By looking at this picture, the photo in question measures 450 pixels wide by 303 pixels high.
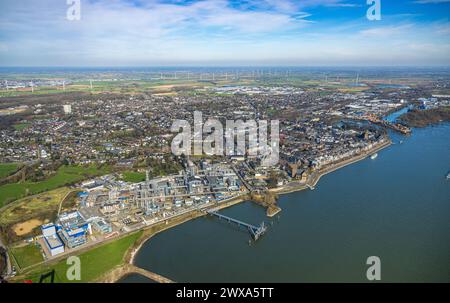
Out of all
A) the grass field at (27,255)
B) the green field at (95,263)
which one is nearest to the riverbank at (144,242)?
the green field at (95,263)

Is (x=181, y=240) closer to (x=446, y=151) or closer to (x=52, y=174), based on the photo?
(x=52, y=174)

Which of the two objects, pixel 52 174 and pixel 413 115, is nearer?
pixel 52 174

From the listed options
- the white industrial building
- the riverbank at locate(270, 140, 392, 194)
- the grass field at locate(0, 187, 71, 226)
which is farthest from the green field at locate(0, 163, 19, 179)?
the riverbank at locate(270, 140, 392, 194)

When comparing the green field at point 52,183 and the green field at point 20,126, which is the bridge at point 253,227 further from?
the green field at point 20,126

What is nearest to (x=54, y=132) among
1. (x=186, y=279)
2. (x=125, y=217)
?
(x=125, y=217)

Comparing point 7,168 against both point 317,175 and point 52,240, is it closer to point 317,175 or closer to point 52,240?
point 52,240
